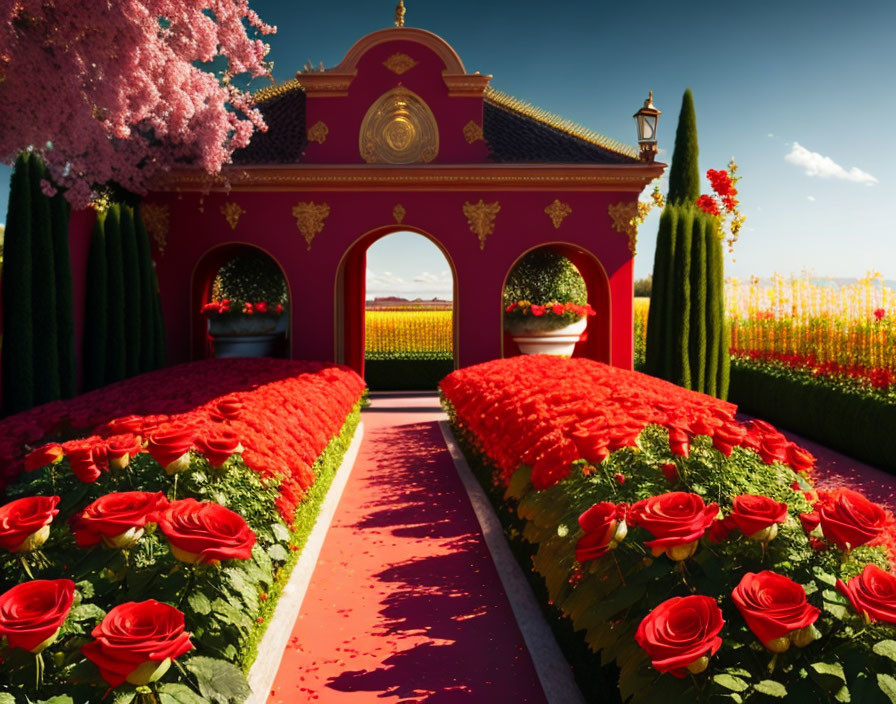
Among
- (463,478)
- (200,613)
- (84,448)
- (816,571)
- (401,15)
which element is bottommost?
(463,478)

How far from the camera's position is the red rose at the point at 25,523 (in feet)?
8.77

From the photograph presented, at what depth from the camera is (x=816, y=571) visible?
8.94 feet

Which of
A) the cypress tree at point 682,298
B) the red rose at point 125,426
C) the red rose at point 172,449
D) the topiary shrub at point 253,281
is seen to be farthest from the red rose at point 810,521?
the topiary shrub at point 253,281

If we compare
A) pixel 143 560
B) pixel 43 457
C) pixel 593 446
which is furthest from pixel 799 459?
pixel 43 457

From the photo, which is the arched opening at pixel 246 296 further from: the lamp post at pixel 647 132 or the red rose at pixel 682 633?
the red rose at pixel 682 633

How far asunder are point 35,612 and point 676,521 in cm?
230

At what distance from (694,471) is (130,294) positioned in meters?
11.0

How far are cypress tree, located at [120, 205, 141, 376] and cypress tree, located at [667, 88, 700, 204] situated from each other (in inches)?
561

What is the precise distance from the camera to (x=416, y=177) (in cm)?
1312

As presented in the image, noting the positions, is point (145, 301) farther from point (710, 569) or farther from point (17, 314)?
point (710, 569)

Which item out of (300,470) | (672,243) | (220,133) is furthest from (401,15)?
(300,470)

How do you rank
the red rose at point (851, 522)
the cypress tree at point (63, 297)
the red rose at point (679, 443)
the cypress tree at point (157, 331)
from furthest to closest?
the cypress tree at point (157, 331) → the cypress tree at point (63, 297) → the red rose at point (679, 443) → the red rose at point (851, 522)

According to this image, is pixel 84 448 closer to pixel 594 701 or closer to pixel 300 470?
pixel 300 470

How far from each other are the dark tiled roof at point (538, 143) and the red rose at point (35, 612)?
1211 cm
